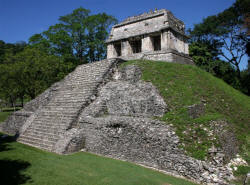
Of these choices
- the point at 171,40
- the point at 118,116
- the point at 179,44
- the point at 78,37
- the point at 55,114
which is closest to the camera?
the point at 118,116

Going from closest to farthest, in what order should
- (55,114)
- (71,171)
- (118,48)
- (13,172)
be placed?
(13,172)
(71,171)
(55,114)
(118,48)

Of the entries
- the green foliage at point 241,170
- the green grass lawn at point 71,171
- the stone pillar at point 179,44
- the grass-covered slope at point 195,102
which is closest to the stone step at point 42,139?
the green grass lawn at point 71,171

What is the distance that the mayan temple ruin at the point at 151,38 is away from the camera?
1611 centimetres

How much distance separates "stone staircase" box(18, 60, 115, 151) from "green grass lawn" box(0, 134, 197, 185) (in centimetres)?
171

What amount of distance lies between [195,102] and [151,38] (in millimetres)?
9153

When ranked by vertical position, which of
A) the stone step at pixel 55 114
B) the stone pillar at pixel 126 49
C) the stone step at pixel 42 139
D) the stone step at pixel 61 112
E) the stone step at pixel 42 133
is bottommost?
the stone step at pixel 42 139

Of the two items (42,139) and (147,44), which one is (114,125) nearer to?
(42,139)

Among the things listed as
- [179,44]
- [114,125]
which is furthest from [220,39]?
[114,125]

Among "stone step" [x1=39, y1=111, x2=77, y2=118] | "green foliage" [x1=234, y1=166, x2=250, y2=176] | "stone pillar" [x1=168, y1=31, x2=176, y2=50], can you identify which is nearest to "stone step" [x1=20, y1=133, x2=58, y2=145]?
"stone step" [x1=39, y1=111, x2=77, y2=118]

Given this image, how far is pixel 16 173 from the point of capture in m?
5.91

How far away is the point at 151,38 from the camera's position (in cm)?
1720

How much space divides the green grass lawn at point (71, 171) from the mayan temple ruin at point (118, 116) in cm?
62

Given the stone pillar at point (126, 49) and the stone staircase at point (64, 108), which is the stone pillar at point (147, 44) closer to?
the stone pillar at point (126, 49)

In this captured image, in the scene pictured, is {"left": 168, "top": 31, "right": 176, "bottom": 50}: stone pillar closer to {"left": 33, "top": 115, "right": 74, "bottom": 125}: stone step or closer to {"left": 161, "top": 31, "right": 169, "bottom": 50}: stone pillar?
{"left": 161, "top": 31, "right": 169, "bottom": 50}: stone pillar
